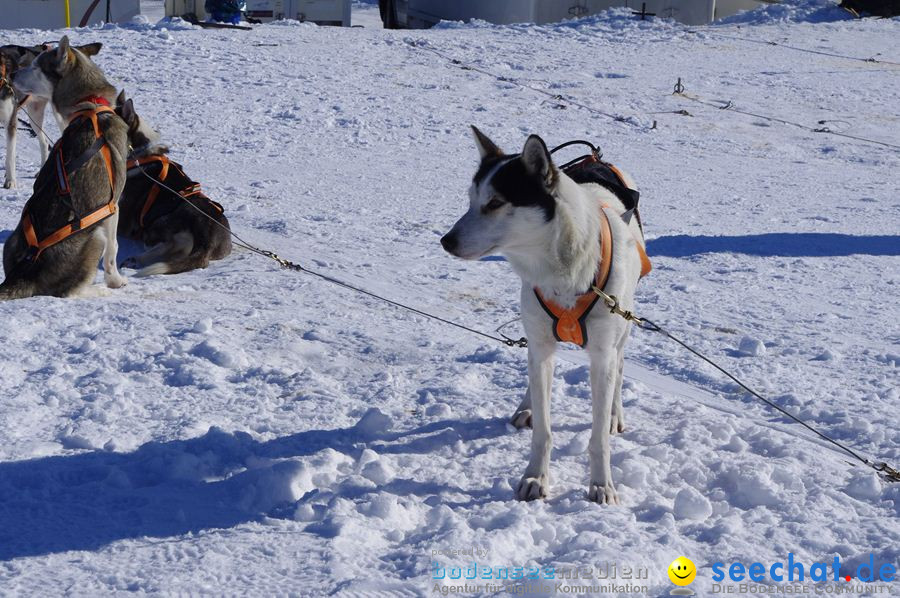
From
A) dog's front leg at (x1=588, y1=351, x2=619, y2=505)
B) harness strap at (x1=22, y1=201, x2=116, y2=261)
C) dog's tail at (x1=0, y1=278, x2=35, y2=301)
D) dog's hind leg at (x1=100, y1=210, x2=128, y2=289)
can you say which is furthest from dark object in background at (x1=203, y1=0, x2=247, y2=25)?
dog's front leg at (x1=588, y1=351, x2=619, y2=505)

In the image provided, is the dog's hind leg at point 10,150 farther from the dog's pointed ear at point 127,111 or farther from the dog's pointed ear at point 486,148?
the dog's pointed ear at point 486,148

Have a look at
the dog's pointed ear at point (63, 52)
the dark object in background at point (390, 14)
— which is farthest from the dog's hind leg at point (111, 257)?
the dark object in background at point (390, 14)

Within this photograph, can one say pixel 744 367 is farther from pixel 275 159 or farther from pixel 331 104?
pixel 331 104

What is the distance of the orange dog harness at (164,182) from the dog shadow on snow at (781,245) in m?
2.94

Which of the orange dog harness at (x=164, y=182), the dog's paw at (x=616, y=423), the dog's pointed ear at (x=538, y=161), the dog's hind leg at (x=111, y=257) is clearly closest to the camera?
the dog's pointed ear at (x=538, y=161)

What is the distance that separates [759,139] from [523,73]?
3518 mm

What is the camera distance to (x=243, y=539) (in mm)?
2908

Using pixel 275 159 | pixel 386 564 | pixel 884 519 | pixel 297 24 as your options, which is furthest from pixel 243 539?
pixel 297 24

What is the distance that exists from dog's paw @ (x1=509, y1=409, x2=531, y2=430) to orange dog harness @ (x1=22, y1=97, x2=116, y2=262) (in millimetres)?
2553

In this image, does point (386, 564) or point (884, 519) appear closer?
point (386, 564)

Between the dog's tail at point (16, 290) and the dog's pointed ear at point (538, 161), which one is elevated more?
the dog's pointed ear at point (538, 161)

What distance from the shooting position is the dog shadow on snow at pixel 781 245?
6570 millimetres

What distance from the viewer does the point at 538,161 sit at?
307 centimetres

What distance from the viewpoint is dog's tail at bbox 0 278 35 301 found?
4.82m
